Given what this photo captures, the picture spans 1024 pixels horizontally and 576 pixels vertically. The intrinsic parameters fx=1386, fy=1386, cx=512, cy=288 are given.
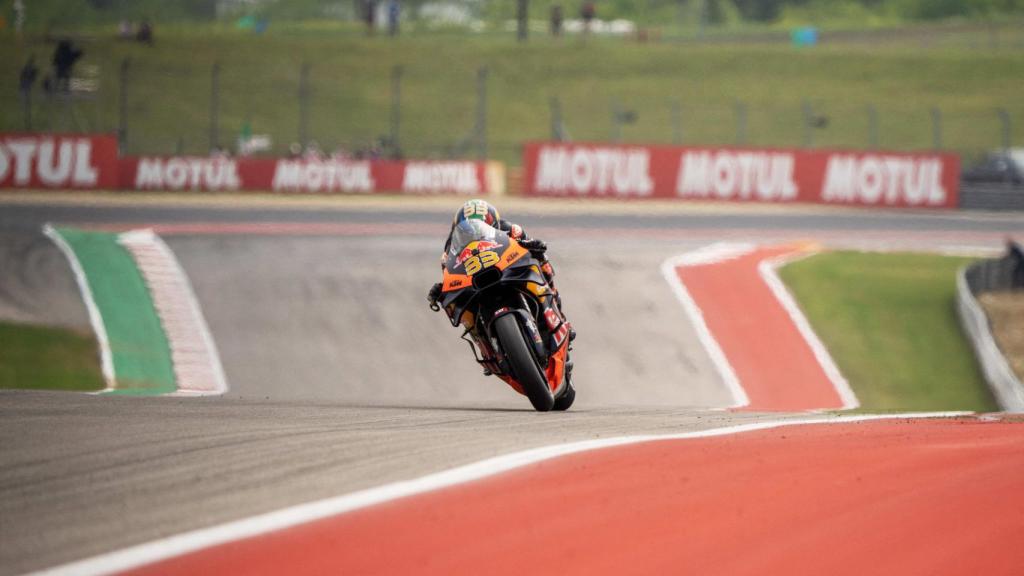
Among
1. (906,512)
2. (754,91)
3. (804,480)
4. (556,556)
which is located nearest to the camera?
(556,556)

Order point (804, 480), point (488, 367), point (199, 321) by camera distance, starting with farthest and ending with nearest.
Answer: point (199, 321)
point (488, 367)
point (804, 480)

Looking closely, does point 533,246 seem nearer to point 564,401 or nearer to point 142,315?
point 564,401

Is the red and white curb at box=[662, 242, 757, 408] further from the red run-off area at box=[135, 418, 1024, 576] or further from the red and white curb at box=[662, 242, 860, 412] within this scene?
the red run-off area at box=[135, 418, 1024, 576]

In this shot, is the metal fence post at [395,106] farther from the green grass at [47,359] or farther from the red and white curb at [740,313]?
the green grass at [47,359]

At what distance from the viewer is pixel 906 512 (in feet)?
17.7

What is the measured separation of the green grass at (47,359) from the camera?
17.0 meters

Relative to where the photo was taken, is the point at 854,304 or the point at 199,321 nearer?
the point at 199,321

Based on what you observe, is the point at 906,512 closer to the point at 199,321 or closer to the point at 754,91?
the point at 199,321

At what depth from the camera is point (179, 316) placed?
20.2 meters

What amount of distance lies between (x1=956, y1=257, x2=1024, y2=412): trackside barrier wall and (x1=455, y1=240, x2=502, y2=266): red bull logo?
831 cm

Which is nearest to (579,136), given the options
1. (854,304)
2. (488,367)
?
(854,304)

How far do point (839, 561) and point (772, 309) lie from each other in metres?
16.9

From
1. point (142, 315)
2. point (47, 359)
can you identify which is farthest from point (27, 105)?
point (47, 359)

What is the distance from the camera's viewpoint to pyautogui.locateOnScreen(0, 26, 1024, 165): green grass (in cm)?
5303
